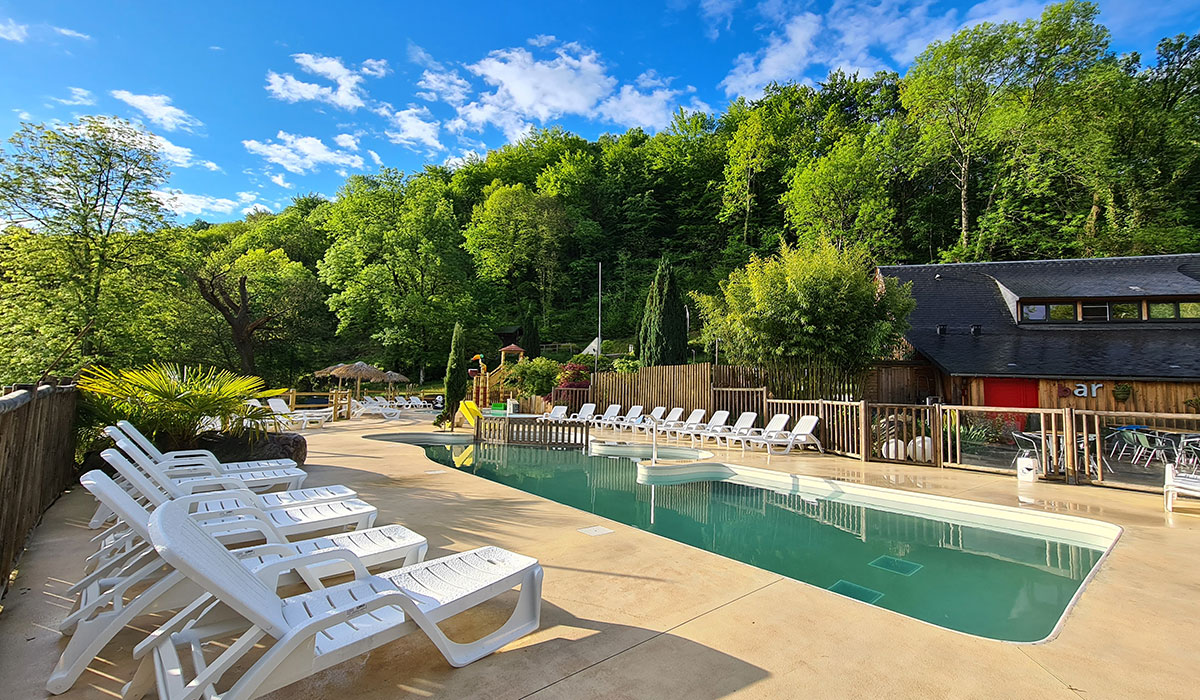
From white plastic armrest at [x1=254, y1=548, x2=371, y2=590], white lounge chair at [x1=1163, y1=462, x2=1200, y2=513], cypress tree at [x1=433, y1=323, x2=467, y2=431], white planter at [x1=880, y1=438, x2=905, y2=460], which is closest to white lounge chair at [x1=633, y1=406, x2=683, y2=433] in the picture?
white planter at [x1=880, y1=438, x2=905, y2=460]

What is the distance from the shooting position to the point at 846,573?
441 cm

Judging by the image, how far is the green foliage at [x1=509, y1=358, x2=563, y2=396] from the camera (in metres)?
16.9

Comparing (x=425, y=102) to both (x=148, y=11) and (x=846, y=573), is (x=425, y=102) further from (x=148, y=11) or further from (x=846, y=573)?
(x=846, y=573)

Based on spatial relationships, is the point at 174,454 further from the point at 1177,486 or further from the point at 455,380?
the point at 1177,486

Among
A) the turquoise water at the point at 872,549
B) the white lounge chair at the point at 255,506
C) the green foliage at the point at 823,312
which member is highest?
the green foliage at the point at 823,312

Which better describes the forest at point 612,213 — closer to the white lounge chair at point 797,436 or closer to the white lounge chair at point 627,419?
the white lounge chair at point 627,419

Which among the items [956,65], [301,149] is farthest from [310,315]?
[956,65]

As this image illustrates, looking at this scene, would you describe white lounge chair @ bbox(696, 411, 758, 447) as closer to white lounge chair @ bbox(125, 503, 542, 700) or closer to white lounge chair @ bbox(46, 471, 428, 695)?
white lounge chair @ bbox(46, 471, 428, 695)

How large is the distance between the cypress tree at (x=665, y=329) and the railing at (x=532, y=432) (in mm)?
7319

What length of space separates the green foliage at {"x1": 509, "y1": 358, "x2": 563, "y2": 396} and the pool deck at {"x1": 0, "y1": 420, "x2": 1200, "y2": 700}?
12412 mm

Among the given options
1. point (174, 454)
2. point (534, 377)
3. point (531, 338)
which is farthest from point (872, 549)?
point (531, 338)

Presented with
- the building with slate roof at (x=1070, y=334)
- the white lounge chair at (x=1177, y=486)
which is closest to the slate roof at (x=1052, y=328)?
the building with slate roof at (x=1070, y=334)

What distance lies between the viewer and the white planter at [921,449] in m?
8.77

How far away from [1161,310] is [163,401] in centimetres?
2226
